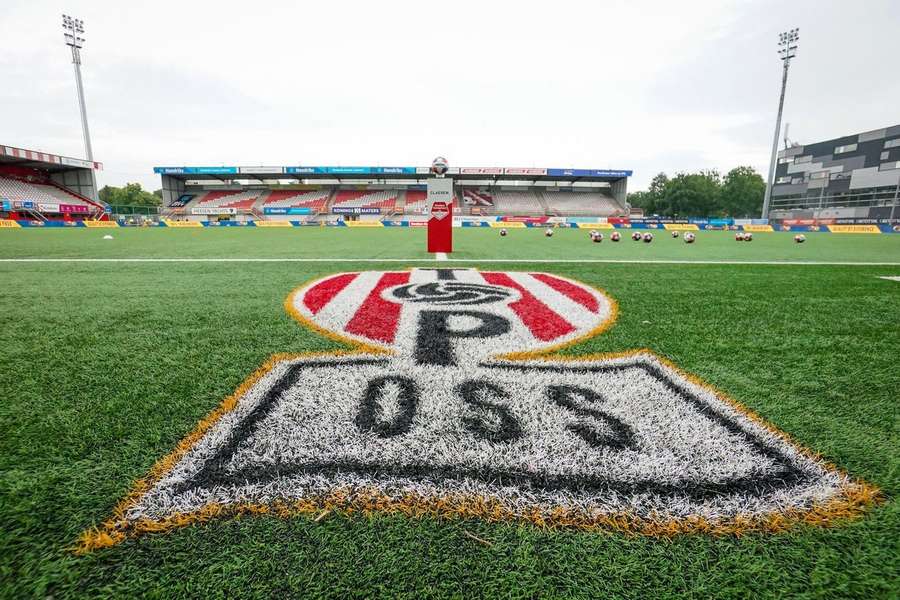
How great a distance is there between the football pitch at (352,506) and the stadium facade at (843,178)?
59.3m

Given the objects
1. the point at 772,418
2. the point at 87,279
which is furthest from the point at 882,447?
the point at 87,279

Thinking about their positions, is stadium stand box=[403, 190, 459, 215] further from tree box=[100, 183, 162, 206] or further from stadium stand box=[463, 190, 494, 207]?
tree box=[100, 183, 162, 206]

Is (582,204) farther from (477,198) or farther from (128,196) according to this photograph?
(128,196)

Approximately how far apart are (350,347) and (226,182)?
49924mm

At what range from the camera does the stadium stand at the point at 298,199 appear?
1630 inches

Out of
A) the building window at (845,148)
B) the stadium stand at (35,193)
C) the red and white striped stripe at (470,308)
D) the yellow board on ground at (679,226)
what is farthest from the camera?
the building window at (845,148)

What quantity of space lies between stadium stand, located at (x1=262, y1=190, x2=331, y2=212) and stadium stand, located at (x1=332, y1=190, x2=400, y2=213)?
1345mm

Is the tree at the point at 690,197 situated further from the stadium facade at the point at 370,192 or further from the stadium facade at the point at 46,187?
the stadium facade at the point at 46,187

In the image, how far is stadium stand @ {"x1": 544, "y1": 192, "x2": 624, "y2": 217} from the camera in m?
41.6

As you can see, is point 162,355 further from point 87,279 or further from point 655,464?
point 87,279

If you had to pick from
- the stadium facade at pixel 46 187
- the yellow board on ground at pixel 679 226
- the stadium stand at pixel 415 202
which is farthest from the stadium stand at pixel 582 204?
the stadium facade at pixel 46 187

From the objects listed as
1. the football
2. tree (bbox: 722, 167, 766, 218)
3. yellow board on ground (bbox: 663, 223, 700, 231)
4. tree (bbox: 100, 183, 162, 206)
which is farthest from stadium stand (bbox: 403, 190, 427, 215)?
tree (bbox: 100, 183, 162, 206)

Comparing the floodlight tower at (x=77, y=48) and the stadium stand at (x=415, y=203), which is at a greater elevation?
the floodlight tower at (x=77, y=48)

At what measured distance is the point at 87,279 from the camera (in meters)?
4.41
